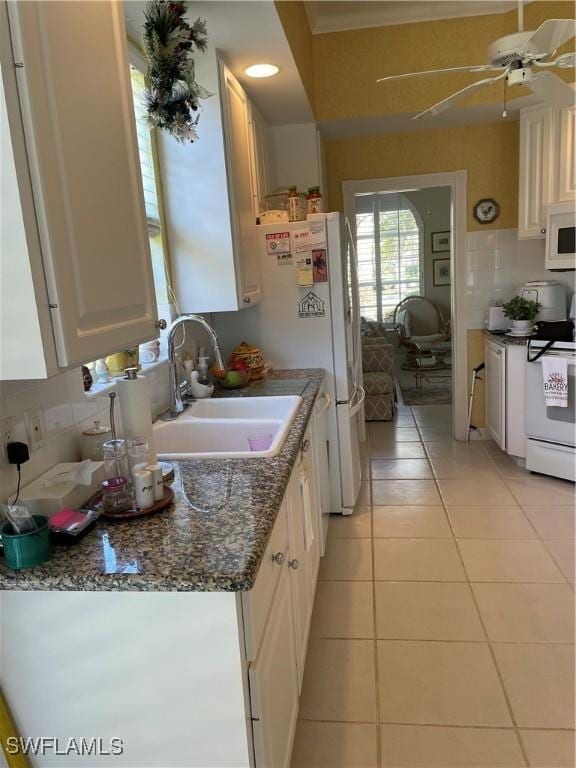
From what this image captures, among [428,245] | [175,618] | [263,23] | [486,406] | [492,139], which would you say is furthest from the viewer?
[428,245]

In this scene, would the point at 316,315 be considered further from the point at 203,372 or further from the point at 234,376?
the point at 203,372

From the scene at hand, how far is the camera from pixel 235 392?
2.64 m

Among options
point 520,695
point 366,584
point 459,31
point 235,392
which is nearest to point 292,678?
point 520,695

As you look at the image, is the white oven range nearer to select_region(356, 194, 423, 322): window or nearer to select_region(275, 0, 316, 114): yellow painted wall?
select_region(275, 0, 316, 114): yellow painted wall

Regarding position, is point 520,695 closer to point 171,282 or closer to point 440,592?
point 440,592

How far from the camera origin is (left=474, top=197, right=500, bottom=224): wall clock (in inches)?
164

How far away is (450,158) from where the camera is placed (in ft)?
13.7

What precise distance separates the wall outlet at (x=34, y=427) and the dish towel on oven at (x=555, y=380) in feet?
9.85

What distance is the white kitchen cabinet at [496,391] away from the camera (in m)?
3.83

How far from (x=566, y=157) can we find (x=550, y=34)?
1774mm

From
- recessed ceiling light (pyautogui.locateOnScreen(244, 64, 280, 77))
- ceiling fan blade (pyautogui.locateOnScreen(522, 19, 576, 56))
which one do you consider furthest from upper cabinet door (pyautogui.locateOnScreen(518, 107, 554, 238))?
recessed ceiling light (pyautogui.locateOnScreen(244, 64, 280, 77))

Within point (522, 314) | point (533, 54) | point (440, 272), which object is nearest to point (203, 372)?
point (533, 54)

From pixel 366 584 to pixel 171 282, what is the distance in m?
1.68

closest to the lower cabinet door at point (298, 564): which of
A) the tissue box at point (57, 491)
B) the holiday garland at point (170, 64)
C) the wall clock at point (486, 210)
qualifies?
the tissue box at point (57, 491)
